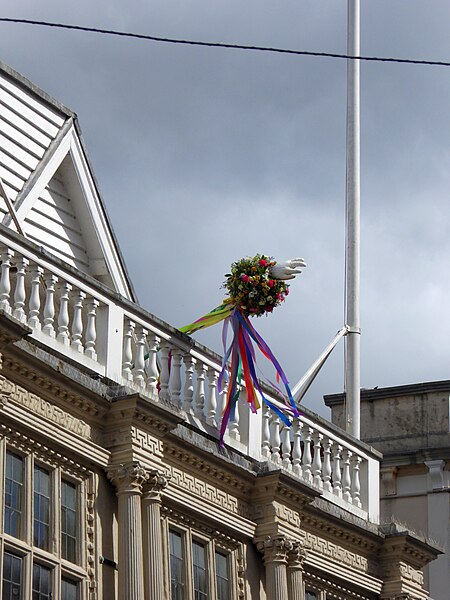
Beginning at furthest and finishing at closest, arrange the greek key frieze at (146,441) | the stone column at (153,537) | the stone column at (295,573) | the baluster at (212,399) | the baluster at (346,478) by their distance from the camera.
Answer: the baluster at (346,478) → the stone column at (295,573) → the baluster at (212,399) → the greek key frieze at (146,441) → the stone column at (153,537)

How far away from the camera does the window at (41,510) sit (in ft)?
54.2

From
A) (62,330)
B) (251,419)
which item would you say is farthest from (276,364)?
(62,330)

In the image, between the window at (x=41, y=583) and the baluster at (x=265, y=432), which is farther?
the baluster at (x=265, y=432)

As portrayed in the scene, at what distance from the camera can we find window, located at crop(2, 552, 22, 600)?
1593cm

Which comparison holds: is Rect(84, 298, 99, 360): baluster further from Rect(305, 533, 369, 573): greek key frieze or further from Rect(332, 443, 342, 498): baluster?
Rect(332, 443, 342, 498): baluster

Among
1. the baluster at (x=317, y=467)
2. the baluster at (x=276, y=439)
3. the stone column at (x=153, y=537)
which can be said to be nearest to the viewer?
the stone column at (x=153, y=537)

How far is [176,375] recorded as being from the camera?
18953mm

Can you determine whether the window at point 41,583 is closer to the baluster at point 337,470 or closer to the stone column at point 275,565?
the stone column at point 275,565

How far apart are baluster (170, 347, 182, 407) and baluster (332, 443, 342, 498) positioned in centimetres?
317

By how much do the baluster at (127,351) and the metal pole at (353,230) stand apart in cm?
648

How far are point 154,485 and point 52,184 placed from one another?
21.8ft

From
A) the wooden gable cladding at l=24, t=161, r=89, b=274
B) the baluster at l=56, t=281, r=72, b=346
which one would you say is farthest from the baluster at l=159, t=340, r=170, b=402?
the wooden gable cladding at l=24, t=161, r=89, b=274

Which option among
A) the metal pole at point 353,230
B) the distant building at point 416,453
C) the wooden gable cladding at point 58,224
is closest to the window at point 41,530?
the wooden gable cladding at point 58,224

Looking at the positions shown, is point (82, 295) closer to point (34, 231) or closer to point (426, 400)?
point (34, 231)
